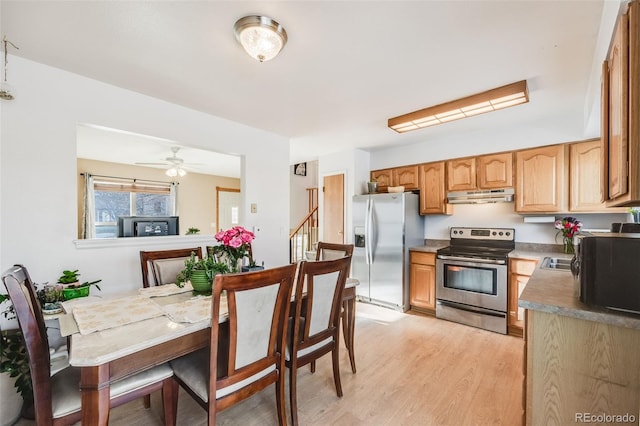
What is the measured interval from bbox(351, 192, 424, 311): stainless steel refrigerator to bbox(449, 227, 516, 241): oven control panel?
1.57 feet

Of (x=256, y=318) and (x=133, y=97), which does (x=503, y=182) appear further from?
(x=133, y=97)

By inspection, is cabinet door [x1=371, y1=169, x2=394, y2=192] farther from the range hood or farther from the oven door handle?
the oven door handle

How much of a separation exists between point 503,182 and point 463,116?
1091mm

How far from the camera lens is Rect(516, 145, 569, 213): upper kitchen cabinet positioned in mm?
2980

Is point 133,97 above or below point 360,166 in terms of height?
above

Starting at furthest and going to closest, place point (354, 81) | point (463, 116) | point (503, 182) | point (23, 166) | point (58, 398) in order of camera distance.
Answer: point (503, 182) → point (463, 116) → point (354, 81) → point (23, 166) → point (58, 398)

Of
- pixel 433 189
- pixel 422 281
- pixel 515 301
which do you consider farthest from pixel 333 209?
pixel 515 301

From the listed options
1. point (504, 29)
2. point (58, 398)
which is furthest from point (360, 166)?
point (58, 398)

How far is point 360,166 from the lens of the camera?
4.51 m

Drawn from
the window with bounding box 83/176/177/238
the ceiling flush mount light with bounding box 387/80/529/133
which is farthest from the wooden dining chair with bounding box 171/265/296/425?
the window with bounding box 83/176/177/238

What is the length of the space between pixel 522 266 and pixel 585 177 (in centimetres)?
109

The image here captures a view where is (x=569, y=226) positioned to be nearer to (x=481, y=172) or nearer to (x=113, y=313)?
(x=481, y=172)

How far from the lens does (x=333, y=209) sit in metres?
4.75

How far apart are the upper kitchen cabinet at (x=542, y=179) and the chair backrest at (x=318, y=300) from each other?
2515 millimetres
